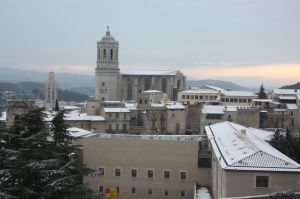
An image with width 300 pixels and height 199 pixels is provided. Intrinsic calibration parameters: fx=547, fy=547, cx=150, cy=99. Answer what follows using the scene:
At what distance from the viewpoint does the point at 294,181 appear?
18547 millimetres

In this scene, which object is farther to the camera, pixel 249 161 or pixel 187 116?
pixel 187 116

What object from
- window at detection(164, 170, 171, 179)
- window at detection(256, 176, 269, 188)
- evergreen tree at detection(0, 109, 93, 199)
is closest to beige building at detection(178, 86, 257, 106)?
window at detection(164, 170, 171, 179)

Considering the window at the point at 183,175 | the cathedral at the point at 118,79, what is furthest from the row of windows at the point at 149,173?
the cathedral at the point at 118,79

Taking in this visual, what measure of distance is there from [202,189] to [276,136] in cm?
952

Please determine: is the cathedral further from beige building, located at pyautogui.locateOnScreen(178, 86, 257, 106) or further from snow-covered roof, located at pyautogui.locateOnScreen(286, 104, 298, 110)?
snow-covered roof, located at pyautogui.locateOnScreen(286, 104, 298, 110)

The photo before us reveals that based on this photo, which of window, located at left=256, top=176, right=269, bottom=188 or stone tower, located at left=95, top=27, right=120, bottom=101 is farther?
stone tower, located at left=95, top=27, right=120, bottom=101

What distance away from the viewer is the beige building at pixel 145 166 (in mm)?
33656

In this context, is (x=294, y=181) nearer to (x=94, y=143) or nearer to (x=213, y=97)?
(x=94, y=143)

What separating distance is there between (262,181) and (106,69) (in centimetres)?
6485

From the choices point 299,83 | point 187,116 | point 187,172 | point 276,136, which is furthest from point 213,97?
point 299,83

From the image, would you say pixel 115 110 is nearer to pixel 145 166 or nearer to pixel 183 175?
pixel 145 166

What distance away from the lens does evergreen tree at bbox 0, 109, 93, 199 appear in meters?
15.3

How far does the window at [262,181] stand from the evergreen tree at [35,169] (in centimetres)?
607

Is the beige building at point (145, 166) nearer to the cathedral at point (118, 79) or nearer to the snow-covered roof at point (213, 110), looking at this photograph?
the snow-covered roof at point (213, 110)
